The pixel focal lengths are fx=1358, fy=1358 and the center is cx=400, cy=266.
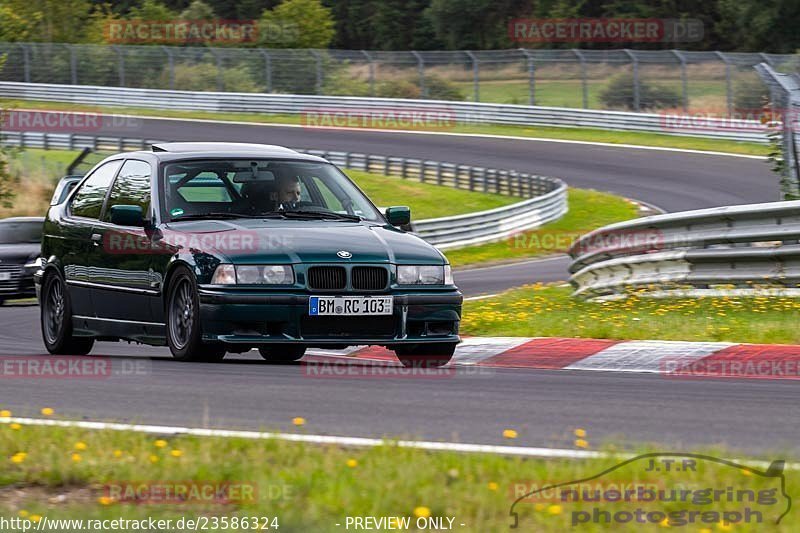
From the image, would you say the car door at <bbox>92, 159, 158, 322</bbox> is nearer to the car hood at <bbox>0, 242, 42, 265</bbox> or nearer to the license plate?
the license plate

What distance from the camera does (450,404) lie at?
6836 millimetres

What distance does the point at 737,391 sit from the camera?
7398 mm

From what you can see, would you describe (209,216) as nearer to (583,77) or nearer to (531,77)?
(583,77)

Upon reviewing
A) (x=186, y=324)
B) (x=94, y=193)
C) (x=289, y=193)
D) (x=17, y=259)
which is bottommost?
(x=17, y=259)

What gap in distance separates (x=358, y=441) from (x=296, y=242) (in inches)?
128

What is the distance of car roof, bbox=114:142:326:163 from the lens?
974 cm

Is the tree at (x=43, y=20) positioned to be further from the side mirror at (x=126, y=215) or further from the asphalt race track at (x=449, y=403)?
the side mirror at (x=126, y=215)

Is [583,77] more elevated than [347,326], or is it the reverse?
[347,326]

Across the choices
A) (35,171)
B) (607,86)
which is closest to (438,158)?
(607,86)

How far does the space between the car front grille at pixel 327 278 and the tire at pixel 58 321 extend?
97.7 inches

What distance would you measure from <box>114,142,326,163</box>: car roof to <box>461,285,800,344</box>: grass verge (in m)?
2.29

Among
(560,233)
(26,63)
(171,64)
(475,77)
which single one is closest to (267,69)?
(171,64)

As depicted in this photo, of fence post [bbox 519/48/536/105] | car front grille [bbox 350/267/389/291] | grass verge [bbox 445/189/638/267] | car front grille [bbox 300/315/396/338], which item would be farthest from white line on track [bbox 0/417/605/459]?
fence post [bbox 519/48/536/105]

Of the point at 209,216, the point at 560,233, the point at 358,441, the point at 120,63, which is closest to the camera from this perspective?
the point at 358,441
